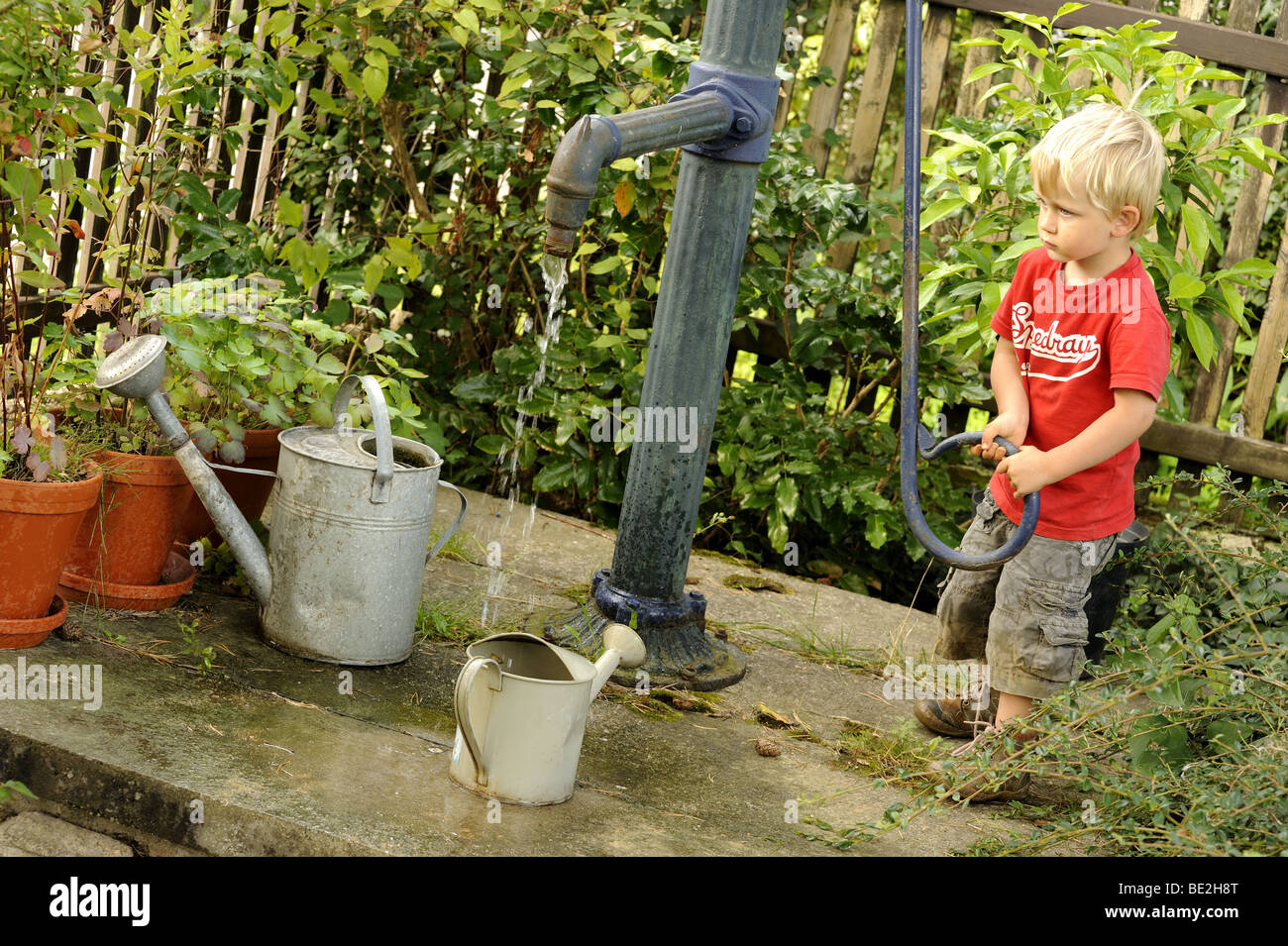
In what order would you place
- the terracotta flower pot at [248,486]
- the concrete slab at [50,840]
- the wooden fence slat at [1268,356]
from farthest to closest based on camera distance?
the wooden fence slat at [1268,356] < the terracotta flower pot at [248,486] < the concrete slab at [50,840]

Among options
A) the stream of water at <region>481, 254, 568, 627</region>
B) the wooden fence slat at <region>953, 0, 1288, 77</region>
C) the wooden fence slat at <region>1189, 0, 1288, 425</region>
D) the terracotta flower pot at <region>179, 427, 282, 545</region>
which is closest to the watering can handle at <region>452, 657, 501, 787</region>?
the stream of water at <region>481, 254, 568, 627</region>

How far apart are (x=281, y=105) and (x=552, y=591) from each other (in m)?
1.31

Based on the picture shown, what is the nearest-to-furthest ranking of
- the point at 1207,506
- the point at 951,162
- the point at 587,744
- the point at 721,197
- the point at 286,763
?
the point at 286,763, the point at 587,744, the point at 721,197, the point at 951,162, the point at 1207,506

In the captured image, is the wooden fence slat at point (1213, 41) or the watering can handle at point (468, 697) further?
the wooden fence slat at point (1213, 41)

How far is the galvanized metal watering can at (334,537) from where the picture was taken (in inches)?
96.4

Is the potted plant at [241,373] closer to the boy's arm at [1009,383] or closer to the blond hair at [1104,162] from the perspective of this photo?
the boy's arm at [1009,383]

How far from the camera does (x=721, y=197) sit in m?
2.63

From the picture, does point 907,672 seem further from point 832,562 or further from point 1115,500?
point 832,562

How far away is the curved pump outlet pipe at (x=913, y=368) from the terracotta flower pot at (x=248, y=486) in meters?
1.35

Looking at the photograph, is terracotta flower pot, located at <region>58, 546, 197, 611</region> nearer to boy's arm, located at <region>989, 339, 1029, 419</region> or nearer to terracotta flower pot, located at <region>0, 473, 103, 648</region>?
terracotta flower pot, located at <region>0, 473, 103, 648</region>

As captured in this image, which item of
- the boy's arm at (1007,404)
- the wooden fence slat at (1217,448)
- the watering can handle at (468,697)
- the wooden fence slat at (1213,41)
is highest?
the wooden fence slat at (1213,41)

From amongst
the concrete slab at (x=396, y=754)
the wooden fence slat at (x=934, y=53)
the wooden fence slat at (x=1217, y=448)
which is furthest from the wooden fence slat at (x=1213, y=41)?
the concrete slab at (x=396, y=754)

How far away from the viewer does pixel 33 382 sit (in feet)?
8.03
